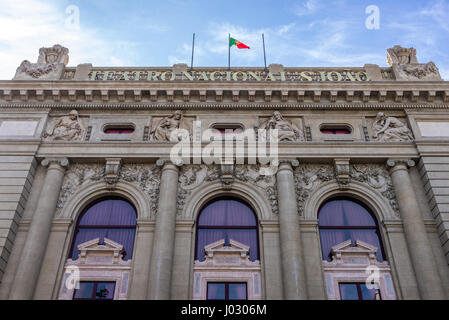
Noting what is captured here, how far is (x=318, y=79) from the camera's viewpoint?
846 inches

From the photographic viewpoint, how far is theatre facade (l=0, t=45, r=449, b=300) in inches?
639

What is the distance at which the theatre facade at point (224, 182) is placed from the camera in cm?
1622

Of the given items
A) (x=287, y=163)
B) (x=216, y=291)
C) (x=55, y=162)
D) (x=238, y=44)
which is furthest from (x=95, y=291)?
(x=238, y=44)

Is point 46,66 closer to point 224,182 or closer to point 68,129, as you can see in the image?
point 68,129

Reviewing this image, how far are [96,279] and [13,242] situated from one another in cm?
385

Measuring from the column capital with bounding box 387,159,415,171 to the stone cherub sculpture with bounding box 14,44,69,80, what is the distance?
17.0m

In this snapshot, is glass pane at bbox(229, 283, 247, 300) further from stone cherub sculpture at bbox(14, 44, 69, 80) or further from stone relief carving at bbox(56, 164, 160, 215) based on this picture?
stone cherub sculpture at bbox(14, 44, 69, 80)

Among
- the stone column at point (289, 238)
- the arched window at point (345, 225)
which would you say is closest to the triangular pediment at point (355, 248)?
the arched window at point (345, 225)

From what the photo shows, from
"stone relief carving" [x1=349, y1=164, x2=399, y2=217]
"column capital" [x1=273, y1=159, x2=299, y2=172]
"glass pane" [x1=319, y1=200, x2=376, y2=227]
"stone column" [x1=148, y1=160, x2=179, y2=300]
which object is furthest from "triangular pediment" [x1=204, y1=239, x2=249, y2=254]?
"stone relief carving" [x1=349, y1=164, x2=399, y2=217]

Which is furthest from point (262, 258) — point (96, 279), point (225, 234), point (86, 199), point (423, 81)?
point (423, 81)

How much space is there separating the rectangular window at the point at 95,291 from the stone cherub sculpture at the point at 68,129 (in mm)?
7164

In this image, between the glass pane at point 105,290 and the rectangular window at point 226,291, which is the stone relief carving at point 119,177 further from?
the rectangular window at point 226,291

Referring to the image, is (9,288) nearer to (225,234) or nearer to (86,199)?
(86,199)

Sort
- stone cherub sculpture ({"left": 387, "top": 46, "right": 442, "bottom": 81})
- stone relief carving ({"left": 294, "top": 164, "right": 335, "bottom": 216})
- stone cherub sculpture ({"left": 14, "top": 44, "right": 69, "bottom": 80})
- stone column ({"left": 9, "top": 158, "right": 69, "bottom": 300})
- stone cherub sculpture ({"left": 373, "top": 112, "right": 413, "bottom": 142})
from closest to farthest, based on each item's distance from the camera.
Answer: stone column ({"left": 9, "top": 158, "right": 69, "bottom": 300}), stone relief carving ({"left": 294, "top": 164, "right": 335, "bottom": 216}), stone cherub sculpture ({"left": 373, "top": 112, "right": 413, "bottom": 142}), stone cherub sculpture ({"left": 387, "top": 46, "right": 442, "bottom": 81}), stone cherub sculpture ({"left": 14, "top": 44, "right": 69, "bottom": 80})
